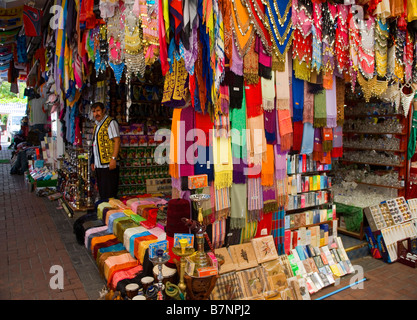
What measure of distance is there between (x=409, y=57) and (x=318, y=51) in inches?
74.0

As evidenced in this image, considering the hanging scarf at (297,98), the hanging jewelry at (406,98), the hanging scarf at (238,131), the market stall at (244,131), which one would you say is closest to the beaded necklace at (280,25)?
the market stall at (244,131)

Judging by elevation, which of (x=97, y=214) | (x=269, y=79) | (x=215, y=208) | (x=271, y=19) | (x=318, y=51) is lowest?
(x=97, y=214)

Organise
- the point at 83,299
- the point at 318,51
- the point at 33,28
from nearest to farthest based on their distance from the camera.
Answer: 1. the point at 83,299
2. the point at 318,51
3. the point at 33,28

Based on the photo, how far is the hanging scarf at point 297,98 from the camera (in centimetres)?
380

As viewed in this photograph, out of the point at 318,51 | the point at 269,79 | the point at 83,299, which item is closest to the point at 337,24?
the point at 318,51

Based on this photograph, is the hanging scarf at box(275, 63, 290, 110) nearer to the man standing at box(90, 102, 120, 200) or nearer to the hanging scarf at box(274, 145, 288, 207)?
the hanging scarf at box(274, 145, 288, 207)

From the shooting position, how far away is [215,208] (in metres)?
3.38

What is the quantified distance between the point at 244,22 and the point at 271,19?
345mm

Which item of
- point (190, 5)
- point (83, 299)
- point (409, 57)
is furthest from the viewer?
point (409, 57)

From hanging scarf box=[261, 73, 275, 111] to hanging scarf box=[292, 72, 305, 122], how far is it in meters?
0.36

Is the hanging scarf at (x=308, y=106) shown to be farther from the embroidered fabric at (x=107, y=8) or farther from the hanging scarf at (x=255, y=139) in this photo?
the embroidered fabric at (x=107, y=8)

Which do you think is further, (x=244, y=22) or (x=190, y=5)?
(x=244, y=22)

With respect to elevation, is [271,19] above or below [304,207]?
above

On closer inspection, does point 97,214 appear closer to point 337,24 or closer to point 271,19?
point 271,19
